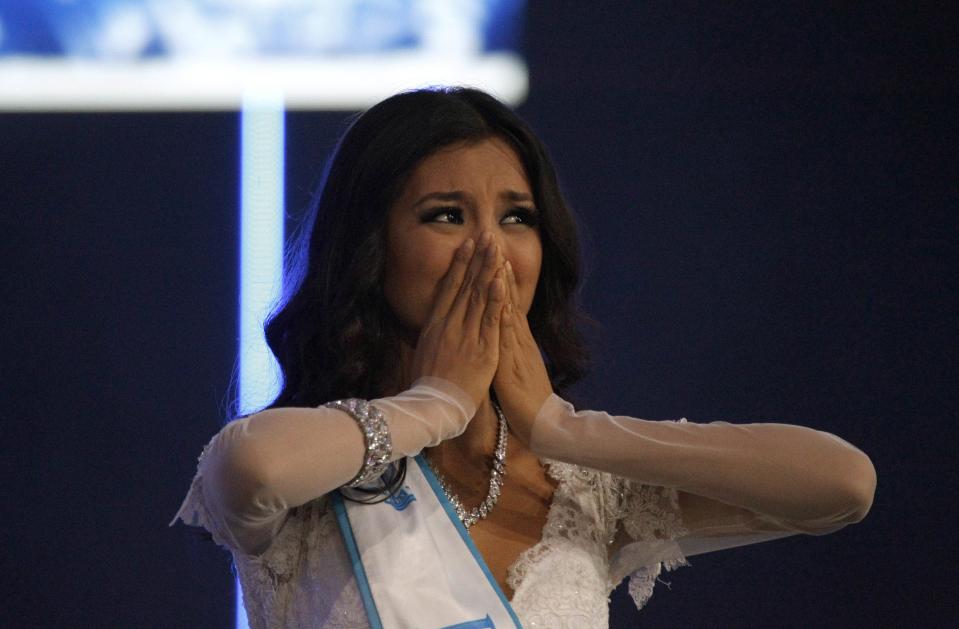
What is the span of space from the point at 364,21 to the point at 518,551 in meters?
1.22

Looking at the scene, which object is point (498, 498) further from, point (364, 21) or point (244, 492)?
point (364, 21)

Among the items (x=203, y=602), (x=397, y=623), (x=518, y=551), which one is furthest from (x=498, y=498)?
(x=203, y=602)

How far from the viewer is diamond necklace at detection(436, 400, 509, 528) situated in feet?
4.76

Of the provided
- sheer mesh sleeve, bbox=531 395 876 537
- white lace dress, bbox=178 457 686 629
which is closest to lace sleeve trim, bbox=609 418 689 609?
white lace dress, bbox=178 457 686 629

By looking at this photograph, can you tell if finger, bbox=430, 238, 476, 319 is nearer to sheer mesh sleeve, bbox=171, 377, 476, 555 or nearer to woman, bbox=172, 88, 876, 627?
woman, bbox=172, 88, 876, 627

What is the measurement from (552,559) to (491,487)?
0.38ft

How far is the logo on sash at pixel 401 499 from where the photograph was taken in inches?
54.5

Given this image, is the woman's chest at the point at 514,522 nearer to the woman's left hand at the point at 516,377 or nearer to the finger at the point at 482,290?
the woman's left hand at the point at 516,377

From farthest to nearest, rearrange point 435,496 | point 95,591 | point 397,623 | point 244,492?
point 95,591 < point 435,496 < point 397,623 < point 244,492

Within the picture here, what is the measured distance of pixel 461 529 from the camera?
1.39 meters

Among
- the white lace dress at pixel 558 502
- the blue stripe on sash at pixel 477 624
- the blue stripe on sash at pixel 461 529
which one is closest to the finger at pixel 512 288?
the white lace dress at pixel 558 502

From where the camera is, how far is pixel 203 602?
2295 millimetres

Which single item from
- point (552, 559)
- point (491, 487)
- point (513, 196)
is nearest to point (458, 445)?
point (491, 487)

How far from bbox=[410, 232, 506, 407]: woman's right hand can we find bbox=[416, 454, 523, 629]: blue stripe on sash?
0.44 ft
